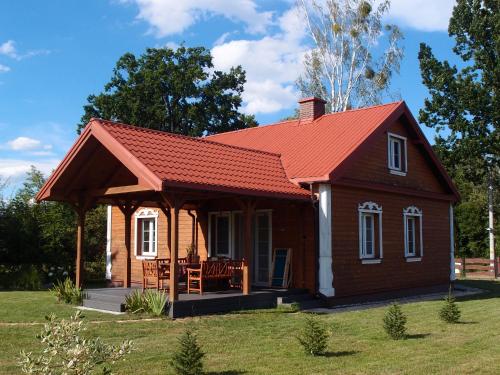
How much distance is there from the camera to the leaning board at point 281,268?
47.6ft

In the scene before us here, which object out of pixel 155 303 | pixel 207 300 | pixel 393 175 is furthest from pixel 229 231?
pixel 393 175

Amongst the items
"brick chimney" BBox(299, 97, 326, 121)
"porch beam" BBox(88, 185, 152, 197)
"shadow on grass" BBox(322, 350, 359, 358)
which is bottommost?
"shadow on grass" BBox(322, 350, 359, 358)

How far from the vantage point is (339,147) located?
15.5m

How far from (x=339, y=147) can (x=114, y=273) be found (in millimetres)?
9272

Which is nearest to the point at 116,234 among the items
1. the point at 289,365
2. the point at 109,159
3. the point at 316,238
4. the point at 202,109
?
the point at 109,159

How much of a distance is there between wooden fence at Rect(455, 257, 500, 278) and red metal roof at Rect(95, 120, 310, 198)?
16.2 m

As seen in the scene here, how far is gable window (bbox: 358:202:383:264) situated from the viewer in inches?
608

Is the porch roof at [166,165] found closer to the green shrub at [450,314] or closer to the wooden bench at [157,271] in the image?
the wooden bench at [157,271]

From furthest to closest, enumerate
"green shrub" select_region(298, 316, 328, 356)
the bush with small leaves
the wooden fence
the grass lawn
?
the wooden fence → "green shrub" select_region(298, 316, 328, 356) → the grass lawn → the bush with small leaves

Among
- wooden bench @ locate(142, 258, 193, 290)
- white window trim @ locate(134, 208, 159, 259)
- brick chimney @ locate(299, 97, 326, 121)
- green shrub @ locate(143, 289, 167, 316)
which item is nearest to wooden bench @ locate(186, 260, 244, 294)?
wooden bench @ locate(142, 258, 193, 290)

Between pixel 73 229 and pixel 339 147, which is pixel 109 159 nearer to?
pixel 339 147

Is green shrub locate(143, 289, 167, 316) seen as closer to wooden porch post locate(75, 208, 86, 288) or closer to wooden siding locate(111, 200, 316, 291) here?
wooden porch post locate(75, 208, 86, 288)

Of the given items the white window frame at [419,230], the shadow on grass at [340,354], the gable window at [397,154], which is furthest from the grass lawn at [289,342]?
the gable window at [397,154]

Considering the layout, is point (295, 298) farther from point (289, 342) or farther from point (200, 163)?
point (289, 342)
